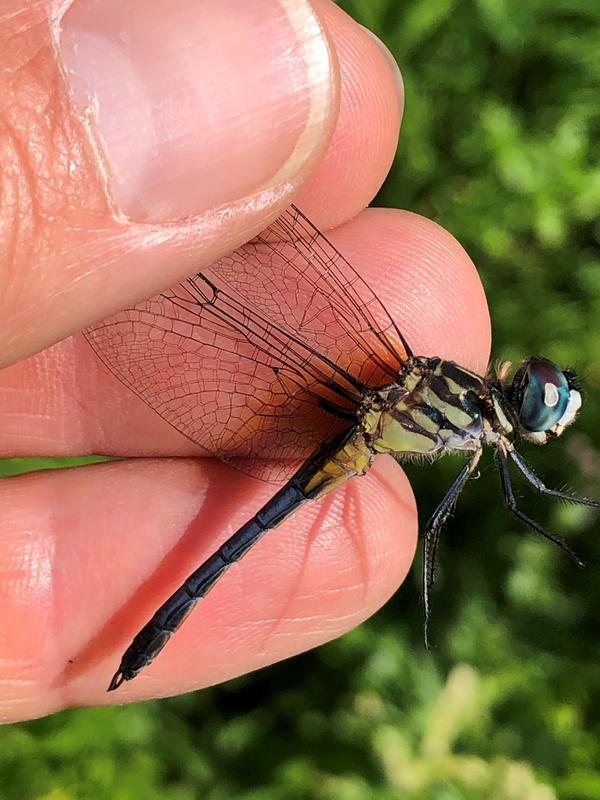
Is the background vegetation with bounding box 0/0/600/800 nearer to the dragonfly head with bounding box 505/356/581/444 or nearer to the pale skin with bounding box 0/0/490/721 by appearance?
the pale skin with bounding box 0/0/490/721

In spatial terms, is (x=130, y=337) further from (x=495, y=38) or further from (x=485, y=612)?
(x=495, y=38)

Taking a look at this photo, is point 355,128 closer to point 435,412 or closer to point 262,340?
point 262,340

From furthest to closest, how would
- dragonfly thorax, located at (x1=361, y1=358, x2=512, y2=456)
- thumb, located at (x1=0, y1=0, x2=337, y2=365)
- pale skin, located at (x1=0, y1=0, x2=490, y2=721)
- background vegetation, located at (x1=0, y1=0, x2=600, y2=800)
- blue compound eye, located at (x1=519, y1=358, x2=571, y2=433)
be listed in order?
background vegetation, located at (x1=0, y1=0, x2=600, y2=800) → pale skin, located at (x1=0, y1=0, x2=490, y2=721) → dragonfly thorax, located at (x1=361, y1=358, x2=512, y2=456) → blue compound eye, located at (x1=519, y1=358, x2=571, y2=433) → thumb, located at (x1=0, y1=0, x2=337, y2=365)

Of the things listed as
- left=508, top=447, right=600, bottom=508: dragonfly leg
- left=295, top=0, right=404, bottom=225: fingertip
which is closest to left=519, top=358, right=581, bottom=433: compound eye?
left=508, top=447, right=600, bottom=508: dragonfly leg

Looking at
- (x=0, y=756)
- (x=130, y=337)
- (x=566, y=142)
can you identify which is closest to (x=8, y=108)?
(x=130, y=337)

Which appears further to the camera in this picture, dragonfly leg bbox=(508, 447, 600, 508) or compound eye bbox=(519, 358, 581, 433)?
dragonfly leg bbox=(508, 447, 600, 508)
